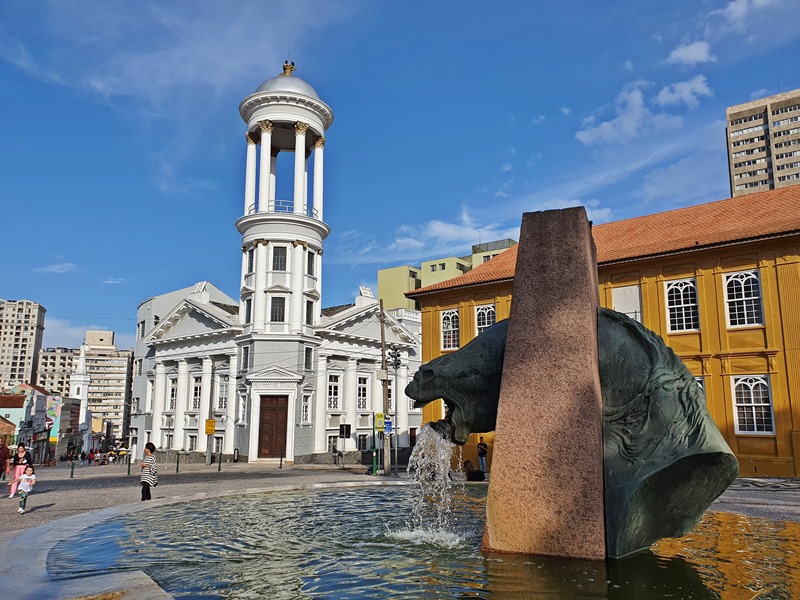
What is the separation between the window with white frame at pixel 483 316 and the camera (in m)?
32.7

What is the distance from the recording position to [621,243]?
30.7 metres

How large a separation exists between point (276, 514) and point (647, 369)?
8.07 metres

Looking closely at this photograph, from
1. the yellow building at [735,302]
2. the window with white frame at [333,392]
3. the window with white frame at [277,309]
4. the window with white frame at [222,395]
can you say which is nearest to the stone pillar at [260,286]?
the window with white frame at [277,309]

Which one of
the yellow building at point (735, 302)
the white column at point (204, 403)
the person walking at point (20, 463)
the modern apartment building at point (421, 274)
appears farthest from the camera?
the modern apartment building at point (421, 274)

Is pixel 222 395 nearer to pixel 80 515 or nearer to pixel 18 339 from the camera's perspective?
pixel 80 515

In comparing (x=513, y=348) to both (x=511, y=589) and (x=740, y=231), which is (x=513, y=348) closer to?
(x=511, y=589)

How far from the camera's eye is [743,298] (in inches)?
1013

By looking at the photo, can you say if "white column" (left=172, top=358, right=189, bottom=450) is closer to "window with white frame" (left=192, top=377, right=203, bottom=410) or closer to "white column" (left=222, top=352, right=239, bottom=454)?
"window with white frame" (left=192, top=377, right=203, bottom=410)

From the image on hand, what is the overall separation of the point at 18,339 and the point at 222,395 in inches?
6834

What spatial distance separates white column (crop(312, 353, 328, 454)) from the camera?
4550cm

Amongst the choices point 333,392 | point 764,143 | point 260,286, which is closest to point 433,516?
point 260,286

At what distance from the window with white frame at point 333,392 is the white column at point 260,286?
7608mm

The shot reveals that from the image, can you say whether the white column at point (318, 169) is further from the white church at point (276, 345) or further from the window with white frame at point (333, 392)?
the window with white frame at point (333, 392)

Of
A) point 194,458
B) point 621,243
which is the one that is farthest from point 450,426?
point 194,458
